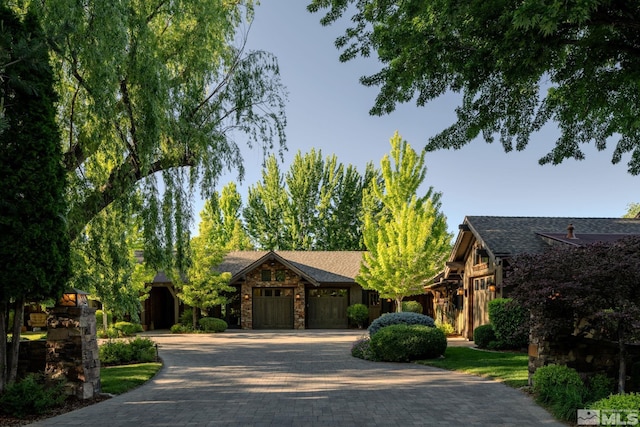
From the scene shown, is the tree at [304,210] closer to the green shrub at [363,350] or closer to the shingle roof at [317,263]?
the shingle roof at [317,263]

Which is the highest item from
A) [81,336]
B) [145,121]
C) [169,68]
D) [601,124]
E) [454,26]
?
[169,68]

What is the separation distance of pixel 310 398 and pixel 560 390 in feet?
12.7

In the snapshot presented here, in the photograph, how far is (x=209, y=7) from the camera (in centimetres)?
1085

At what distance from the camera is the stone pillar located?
27.7ft

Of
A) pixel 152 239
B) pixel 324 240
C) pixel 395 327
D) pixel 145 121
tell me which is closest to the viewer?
pixel 145 121

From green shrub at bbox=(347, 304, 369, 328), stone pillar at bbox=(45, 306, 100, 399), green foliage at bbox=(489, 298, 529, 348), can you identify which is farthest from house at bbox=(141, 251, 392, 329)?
stone pillar at bbox=(45, 306, 100, 399)

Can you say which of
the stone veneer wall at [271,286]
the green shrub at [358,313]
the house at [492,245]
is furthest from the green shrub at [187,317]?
the house at [492,245]

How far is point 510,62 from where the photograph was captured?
4.58 metres

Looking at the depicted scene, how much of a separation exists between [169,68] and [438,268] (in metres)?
19.3

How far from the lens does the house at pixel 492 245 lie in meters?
17.5

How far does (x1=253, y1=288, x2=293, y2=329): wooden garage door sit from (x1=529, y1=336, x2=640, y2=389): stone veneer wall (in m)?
20.8

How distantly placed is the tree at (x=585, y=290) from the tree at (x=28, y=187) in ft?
24.2

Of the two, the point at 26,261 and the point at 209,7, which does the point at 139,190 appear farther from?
the point at 209,7

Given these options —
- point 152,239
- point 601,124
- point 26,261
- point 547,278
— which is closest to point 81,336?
point 26,261
